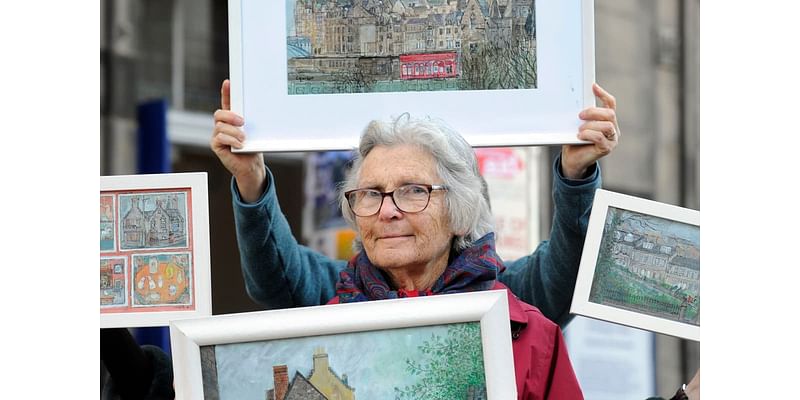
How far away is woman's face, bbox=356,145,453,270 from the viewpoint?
3.18 meters

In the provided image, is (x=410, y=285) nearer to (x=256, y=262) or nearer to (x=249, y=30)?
(x=256, y=262)

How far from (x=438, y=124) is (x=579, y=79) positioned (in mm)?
365

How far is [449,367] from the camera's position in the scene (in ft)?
9.52

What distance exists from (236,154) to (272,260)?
38cm

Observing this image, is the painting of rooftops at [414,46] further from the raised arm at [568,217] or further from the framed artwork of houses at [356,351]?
the framed artwork of houses at [356,351]

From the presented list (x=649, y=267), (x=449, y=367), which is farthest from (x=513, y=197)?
(x=449, y=367)

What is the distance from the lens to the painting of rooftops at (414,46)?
3295mm

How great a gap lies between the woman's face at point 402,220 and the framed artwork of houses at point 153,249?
1.33 feet

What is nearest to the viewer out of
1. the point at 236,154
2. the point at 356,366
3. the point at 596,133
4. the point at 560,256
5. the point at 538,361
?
the point at 356,366

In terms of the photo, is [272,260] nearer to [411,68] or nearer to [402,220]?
[402,220]

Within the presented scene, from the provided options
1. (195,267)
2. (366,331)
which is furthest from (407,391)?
(195,267)

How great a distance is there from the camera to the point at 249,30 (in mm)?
3334

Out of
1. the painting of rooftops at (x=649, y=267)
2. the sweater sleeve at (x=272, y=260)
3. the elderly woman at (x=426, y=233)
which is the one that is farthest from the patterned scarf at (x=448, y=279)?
the sweater sleeve at (x=272, y=260)

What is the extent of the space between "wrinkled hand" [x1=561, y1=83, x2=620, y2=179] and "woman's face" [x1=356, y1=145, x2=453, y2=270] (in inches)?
14.3
